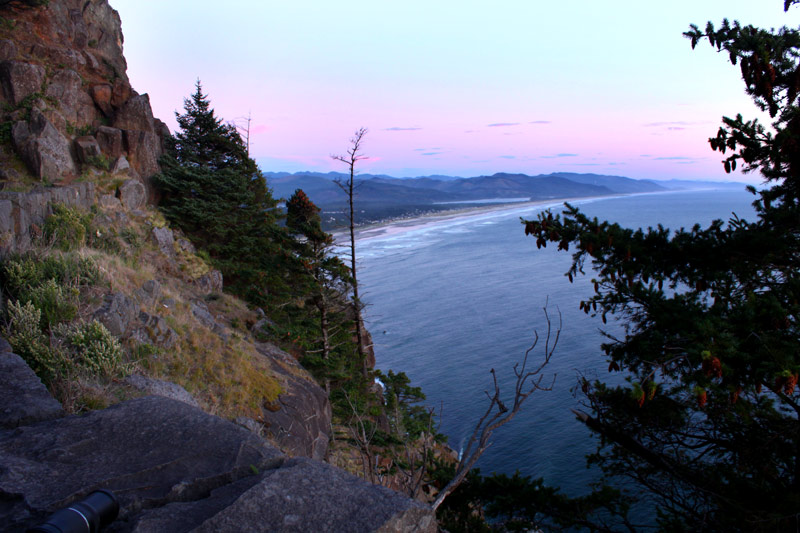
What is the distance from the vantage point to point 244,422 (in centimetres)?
994

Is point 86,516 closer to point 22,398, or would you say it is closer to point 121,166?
point 22,398

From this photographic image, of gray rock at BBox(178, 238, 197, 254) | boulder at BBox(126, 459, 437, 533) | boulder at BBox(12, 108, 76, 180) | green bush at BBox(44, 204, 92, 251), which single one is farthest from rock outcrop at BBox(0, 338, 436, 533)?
gray rock at BBox(178, 238, 197, 254)

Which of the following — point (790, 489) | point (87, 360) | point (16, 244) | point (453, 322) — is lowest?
point (453, 322)

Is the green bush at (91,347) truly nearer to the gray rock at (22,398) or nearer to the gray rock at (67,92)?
the gray rock at (22,398)

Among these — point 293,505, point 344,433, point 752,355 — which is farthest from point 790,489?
point 344,433

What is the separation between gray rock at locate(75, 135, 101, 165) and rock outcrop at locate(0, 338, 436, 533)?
1849 centimetres

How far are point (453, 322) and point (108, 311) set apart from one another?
34313 mm

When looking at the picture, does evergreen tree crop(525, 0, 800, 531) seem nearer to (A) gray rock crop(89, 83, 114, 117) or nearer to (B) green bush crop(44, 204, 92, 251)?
(B) green bush crop(44, 204, 92, 251)

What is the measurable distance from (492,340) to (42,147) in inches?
1161

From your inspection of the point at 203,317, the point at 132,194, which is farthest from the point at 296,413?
the point at 132,194

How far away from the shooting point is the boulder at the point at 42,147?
17312 mm

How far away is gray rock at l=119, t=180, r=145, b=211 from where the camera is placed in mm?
19594

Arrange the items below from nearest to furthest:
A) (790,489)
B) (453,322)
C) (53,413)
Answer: (53,413) → (790,489) → (453,322)

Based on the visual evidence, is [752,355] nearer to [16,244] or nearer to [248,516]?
[248,516]
